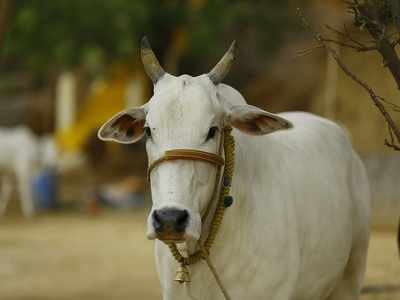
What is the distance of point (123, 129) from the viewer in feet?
14.0

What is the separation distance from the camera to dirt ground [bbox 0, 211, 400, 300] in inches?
326

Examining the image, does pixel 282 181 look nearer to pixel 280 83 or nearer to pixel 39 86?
pixel 280 83

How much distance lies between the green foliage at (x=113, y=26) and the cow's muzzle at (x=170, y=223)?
10.5 meters

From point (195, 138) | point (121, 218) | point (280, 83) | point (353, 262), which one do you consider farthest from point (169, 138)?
point (280, 83)

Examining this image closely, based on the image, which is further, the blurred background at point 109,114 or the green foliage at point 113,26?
the green foliage at point 113,26

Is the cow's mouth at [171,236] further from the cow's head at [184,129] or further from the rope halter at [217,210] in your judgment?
the rope halter at [217,210]

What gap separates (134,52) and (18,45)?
6.15 ft

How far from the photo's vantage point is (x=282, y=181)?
448 cm

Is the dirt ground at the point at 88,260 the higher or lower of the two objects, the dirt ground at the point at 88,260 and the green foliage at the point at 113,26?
the lower

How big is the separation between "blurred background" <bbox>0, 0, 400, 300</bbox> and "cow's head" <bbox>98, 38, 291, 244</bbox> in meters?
3.88

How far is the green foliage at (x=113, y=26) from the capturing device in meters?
14.0

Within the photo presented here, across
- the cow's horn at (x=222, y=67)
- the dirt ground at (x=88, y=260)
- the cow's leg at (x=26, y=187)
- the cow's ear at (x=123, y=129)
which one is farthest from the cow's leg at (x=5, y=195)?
the cow's horn at (x=222, y=67)

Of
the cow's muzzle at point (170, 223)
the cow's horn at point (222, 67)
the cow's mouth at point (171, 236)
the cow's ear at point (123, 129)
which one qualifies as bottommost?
the cow's mouth at point (171, 236)

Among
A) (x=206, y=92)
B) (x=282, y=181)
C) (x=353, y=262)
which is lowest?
(x=353, y=262)
